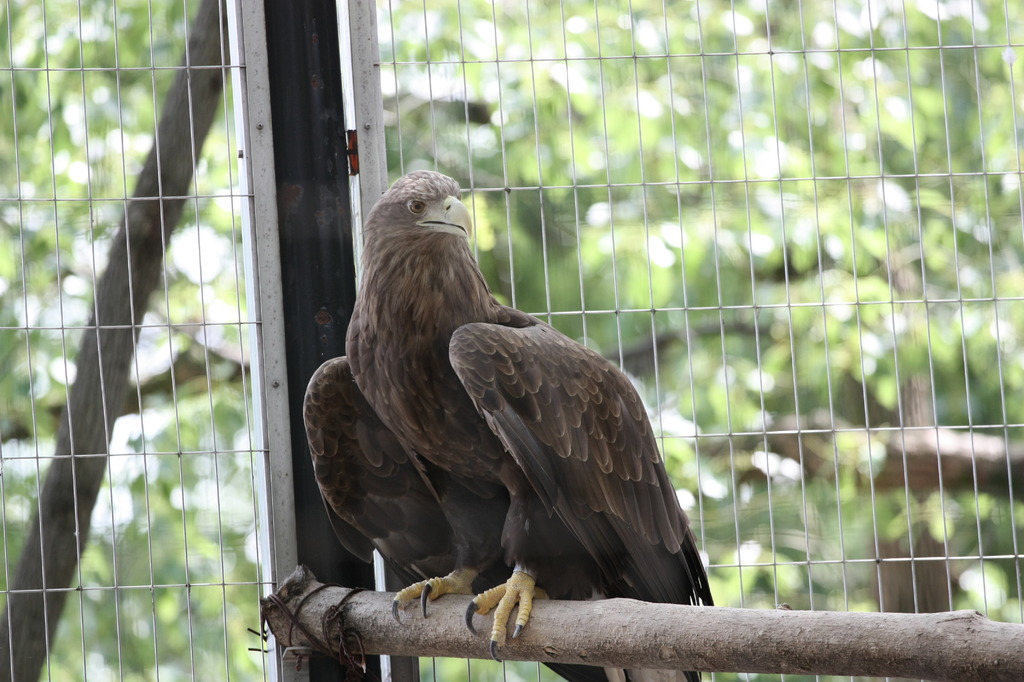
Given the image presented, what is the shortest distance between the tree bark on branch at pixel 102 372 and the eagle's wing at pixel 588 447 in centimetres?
84

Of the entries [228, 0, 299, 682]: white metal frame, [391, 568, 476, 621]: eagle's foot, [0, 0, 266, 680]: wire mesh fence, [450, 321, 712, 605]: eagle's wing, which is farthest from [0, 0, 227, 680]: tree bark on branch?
[450, 321, 712, 605]: eagle's wing

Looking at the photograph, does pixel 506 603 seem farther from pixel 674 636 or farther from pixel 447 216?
pixel 447 216

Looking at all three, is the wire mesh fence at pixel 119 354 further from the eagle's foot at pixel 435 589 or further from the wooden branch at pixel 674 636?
the eagle's foot at pixel 435 589

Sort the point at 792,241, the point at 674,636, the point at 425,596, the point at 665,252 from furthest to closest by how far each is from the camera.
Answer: the point at 792,241, the point at 665,252, the point at 425,596, the point at 674,636

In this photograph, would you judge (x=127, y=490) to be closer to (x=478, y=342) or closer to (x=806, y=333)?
(x=478, y=342)

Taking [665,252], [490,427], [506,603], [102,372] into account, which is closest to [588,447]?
[490,427]

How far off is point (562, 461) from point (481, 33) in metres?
2.42

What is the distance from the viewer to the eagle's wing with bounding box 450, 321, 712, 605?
1867 mm

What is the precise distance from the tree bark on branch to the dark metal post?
0.66ft

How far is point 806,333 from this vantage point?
4328mm

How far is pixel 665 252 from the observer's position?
136 inches

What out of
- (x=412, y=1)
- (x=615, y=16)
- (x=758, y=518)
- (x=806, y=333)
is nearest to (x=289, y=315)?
(x=412, y=1)

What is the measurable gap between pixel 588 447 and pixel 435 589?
18.6 inches

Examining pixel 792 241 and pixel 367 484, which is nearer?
pixel 367 484
